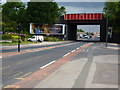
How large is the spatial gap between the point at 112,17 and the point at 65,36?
1099 inches

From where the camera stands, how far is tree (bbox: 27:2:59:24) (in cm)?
7669

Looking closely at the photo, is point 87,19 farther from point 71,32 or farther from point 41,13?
point 41,13

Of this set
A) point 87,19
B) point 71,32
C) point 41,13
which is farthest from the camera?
point 71,32

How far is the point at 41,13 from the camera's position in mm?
76062

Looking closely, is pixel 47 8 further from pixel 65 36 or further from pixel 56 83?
pixel 56 83

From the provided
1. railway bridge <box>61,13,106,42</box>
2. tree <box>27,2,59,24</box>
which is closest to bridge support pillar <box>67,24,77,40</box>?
railway bridge <box>61,13,106,42</box>

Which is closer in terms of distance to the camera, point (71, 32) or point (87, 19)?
point (87, 19)

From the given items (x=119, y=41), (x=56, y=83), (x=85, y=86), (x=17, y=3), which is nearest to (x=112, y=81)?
(x=85, y=86)

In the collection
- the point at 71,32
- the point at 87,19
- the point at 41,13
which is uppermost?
the point at 41,13

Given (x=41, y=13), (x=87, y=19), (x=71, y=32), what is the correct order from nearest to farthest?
(x=87, y=19)
(x=41, y=13)
(x=71, y=32)

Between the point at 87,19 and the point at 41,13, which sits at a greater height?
the point at 41,13

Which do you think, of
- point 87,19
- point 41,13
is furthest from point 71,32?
point 41,13

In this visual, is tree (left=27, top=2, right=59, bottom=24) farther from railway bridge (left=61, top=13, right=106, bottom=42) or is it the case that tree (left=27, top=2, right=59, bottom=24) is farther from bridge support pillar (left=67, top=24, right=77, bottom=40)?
bridge support pillar (left=67, top=24, right=77, bottom=40)

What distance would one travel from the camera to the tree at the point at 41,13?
76.7m
